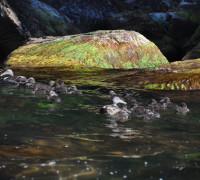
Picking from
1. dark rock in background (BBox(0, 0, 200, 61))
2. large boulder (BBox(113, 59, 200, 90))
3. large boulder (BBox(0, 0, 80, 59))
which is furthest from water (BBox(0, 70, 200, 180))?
dark rock in background (BBox(0, 0, 200, 61))

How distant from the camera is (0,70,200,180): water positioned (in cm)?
368

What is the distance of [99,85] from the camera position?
12.0 m

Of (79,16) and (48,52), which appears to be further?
(79,16)

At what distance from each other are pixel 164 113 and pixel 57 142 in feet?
11.7

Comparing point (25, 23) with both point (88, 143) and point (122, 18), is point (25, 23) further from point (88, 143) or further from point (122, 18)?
point (88, 143)

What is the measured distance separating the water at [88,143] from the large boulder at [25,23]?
41.8 feet

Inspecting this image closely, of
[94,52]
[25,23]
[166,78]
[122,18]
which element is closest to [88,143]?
[166,78]

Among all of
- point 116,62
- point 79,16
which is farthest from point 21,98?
point 79,16

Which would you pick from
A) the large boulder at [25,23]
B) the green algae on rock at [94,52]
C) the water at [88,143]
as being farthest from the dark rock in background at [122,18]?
the water at [88,143]

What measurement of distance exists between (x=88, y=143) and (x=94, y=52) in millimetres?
12461

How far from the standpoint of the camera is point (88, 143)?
4.85 meters

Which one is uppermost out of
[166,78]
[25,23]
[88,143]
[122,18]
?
[88,143]

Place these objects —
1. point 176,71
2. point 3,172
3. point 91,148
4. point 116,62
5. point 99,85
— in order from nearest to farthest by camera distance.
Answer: point 3,172 < point 91,148 < point 99,85 < point 176,71 < point 116,62

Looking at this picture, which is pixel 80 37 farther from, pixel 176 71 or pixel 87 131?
pixel 87 131
